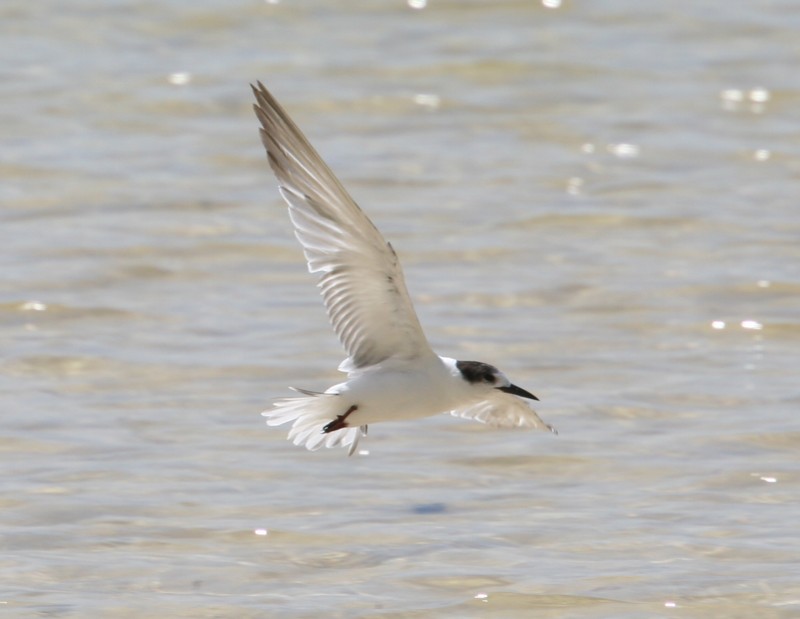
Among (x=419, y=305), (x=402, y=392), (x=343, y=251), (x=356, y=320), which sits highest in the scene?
(x=343, y=251)

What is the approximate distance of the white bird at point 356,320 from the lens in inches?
252

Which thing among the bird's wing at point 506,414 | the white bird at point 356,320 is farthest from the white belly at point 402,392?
the bird's wing at point 506,414

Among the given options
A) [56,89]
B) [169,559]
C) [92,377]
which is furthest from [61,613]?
[56,89]

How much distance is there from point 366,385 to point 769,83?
30.7 feet

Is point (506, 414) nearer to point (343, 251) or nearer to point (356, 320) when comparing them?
point (356, 320)

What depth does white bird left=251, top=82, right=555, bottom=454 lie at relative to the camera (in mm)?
6391

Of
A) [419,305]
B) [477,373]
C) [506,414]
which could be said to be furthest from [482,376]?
[419,305]

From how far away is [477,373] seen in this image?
663cm

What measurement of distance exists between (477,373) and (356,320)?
1.65ft

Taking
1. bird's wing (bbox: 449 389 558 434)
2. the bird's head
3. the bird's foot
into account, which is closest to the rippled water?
bird's wing (bbox: 449 389 558 434)

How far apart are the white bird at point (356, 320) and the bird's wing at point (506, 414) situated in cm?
39

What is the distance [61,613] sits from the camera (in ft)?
19.4

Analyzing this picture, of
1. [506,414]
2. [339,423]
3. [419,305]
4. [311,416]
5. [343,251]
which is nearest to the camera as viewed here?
[343,251]

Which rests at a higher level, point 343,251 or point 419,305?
point 343,251
